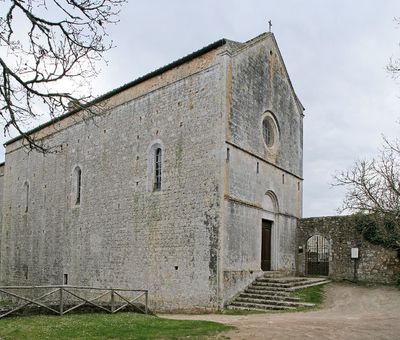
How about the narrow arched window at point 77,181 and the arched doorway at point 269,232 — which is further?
the narrow arched window at point 77,181

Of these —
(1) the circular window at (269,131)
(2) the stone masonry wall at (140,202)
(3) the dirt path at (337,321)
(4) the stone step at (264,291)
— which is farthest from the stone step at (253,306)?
(1) the circular window at (269,131)

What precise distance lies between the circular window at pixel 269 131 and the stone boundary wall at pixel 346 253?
426 cm

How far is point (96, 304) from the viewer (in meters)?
13.0

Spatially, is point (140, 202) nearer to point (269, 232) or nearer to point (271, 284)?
point (269, 232)

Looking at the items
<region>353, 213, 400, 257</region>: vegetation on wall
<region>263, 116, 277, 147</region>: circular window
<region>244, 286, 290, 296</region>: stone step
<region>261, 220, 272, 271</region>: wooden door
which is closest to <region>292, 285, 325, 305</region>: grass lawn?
<region>244, 286, 290, 296</region>: stone step

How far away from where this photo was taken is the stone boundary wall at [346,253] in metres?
19.4

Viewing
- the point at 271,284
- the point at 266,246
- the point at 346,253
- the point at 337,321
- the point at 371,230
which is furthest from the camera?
the point at 346,253

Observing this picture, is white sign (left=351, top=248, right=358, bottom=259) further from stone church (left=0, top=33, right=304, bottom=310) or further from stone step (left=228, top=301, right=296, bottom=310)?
stone step (left=228, top=301, right=296, bottom=310)

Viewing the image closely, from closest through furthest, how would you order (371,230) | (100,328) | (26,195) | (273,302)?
(100,328) < (273,302) < (371,230) < (26,195)

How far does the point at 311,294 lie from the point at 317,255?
5243 millimetres

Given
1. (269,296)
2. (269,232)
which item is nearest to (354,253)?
(269,232)

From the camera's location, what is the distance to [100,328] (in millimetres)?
10164

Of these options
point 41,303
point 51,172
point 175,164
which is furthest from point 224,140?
point 51,172

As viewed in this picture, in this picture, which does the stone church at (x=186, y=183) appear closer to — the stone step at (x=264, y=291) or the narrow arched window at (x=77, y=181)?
the narrow arched window at (x=77, y=181)
